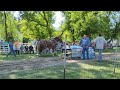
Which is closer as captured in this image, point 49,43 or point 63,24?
point 49,43

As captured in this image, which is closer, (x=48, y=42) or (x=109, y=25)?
(x=48, y=42)

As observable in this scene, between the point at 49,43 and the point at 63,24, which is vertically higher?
the point at 63,24

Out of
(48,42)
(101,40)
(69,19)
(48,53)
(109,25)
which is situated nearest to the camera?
(101,40)

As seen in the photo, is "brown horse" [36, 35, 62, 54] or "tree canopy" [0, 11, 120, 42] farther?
"tree canopy" [0, 11, 120, 42]

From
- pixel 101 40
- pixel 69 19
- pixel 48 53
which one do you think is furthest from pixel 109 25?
pixel 101 40

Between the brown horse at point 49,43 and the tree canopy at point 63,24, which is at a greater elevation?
the tree canopy at point 63,24

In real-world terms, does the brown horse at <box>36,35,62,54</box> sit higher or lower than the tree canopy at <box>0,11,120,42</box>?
lower

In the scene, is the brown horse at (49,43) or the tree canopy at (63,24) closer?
the brown horse at (49,43)
